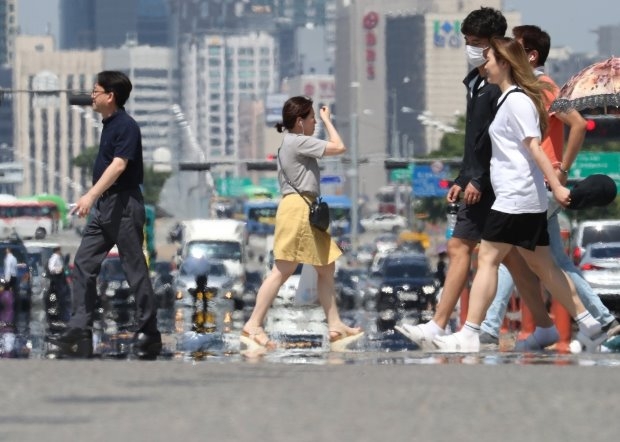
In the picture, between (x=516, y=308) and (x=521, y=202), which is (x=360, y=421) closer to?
(x=521, y=202)

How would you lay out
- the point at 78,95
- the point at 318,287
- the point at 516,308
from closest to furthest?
1. the point at 318,287
2. the point at 516,308
3. the point at 78,95

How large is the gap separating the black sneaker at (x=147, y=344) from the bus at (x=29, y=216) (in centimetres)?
12134

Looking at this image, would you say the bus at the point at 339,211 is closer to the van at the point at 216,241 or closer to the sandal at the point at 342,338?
the van at the point at 216,241

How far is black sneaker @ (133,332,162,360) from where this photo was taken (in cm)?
1168

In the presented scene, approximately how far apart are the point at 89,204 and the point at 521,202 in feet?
7.65

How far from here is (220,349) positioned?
40.9ft

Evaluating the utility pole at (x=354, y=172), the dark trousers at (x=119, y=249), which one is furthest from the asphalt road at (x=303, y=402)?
the utility pole at (x=354, y=172)

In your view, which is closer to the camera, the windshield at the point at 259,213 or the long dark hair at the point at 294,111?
the long dark hair at the point at 294,111

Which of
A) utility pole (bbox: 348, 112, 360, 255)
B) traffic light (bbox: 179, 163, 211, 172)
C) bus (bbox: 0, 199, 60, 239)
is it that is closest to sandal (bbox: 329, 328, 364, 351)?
traffic light (bbox: 179, 163, 211, 172)

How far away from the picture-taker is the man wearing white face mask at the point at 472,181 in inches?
456

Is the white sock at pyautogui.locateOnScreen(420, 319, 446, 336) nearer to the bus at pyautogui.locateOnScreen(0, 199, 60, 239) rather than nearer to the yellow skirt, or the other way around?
the yellow skirt

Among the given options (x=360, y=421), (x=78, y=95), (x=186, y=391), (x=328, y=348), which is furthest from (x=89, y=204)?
(x=78, y=95)

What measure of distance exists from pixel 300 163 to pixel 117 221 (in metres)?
1.35

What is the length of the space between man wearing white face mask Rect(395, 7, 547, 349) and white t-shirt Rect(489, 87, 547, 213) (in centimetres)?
26
